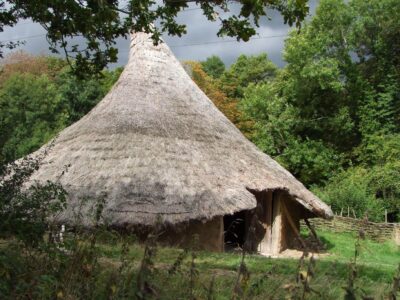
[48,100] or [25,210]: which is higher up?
[48,100]

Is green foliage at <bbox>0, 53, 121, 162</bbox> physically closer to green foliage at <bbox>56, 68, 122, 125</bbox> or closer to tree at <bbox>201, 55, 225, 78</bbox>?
green foliage at <bbox>56, 68, 122, 125</bbox>

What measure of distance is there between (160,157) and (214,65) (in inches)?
1339

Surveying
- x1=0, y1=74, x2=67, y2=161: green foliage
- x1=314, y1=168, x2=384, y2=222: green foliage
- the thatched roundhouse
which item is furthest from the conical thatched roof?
x1=0, y1=74, x2=67, y2=161: green foliage

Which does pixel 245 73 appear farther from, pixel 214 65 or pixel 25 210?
pixel 25 210

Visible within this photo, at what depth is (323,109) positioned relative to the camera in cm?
2772

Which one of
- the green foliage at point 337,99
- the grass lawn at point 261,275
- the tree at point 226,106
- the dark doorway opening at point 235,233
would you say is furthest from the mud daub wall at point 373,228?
the tree at point 226,106

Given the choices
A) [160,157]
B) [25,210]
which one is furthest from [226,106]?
[25,210]

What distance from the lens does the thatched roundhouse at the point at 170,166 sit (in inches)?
452

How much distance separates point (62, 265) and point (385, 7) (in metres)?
25.5

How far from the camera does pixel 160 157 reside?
12.4 m

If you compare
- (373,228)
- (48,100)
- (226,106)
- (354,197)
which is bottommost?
(373,228)

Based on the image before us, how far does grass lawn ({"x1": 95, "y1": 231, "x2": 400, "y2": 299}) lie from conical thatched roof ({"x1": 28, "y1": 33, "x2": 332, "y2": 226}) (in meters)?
1.71

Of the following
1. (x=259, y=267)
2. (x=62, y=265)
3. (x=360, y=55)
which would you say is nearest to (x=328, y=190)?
(x=360, y=55)

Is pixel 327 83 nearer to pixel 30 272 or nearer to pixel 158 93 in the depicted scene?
pixel 158 93
